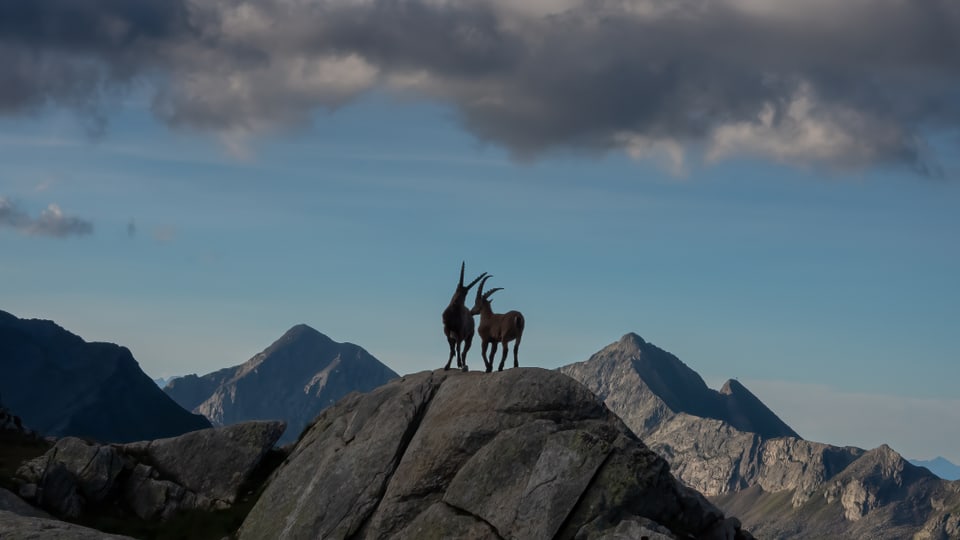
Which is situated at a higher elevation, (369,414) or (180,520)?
(369,414)

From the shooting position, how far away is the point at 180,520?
5825cm

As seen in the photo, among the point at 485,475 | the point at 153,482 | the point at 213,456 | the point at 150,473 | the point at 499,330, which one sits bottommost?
the point at 153,482

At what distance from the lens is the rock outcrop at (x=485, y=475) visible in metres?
44.4

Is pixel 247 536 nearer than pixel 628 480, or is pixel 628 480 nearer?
pixel 628 480

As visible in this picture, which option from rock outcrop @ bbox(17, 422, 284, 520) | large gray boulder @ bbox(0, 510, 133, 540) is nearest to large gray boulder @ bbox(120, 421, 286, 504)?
rock outcrop @ bbox(17, 422, 284, 520)

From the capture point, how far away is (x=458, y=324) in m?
57.5

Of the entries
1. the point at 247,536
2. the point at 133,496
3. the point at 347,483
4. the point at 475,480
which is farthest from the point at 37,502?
the point at 475,480

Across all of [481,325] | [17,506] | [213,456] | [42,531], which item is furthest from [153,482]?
[481,325]

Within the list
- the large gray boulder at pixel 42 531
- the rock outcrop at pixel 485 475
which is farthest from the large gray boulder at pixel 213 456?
the large gray boulder at pixel 42 531

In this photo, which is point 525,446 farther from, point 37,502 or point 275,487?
point 37,502

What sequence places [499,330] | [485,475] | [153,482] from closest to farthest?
[485,475]
[499,330]
[153,482]

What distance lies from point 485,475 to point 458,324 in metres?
12.9

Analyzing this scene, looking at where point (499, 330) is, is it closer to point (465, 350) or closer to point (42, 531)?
point (465, 350)

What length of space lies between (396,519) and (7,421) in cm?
4327
